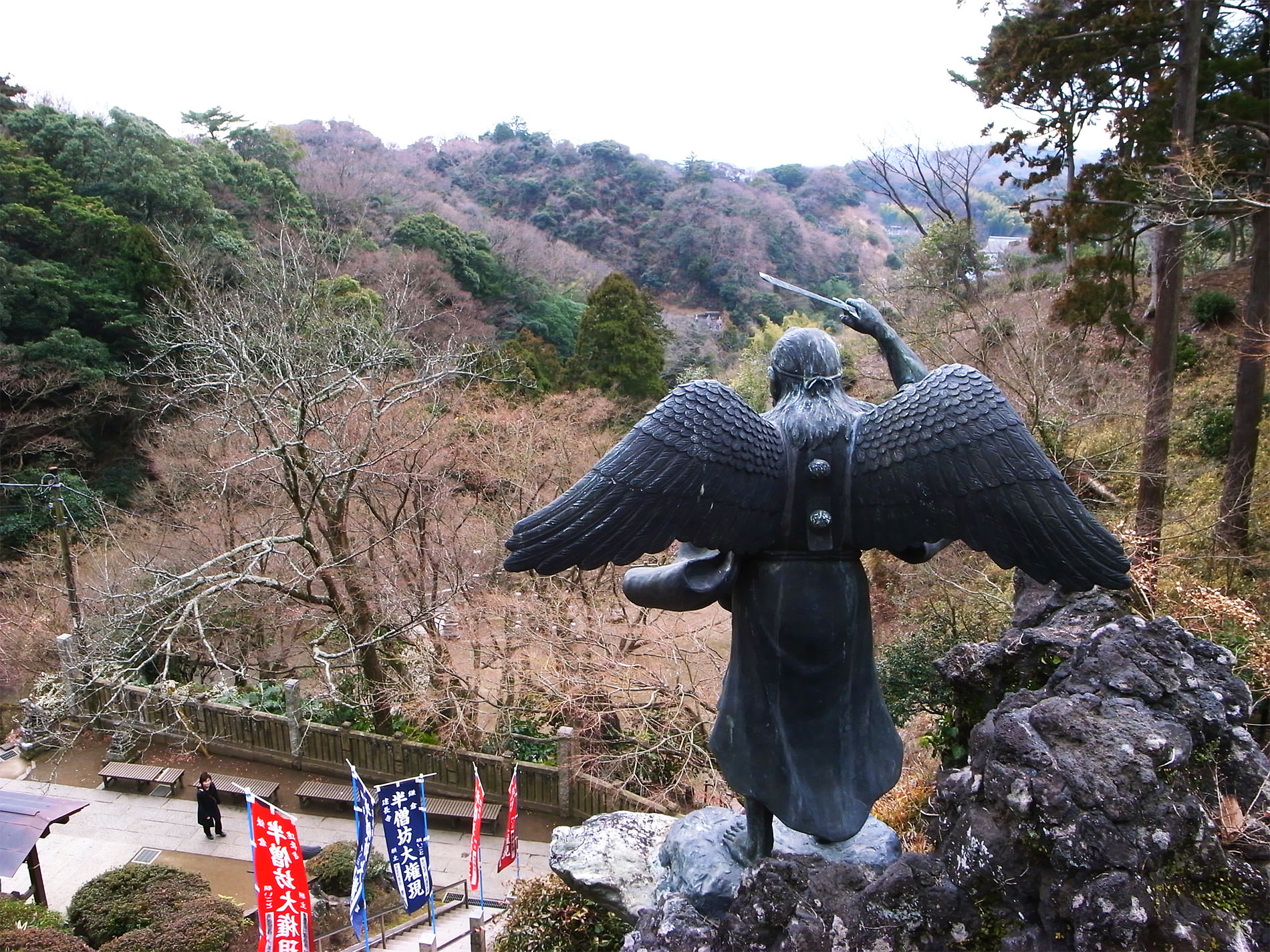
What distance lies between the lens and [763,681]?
347 cm

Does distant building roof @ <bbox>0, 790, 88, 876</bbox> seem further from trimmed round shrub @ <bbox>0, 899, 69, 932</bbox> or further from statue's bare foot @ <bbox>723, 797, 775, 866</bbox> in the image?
statue's bare foot @ <bbox>723, 797, 775, 866</bbox>

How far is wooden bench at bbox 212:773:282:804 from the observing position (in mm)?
12755

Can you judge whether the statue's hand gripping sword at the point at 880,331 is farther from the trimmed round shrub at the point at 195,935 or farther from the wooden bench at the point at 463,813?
the wooden bench at the point at 463,813

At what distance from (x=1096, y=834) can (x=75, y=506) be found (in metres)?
19.5

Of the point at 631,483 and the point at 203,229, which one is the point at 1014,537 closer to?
the point at 631,483

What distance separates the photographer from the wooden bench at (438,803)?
40.1ft

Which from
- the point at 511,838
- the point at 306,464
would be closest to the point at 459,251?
the point at 306,464

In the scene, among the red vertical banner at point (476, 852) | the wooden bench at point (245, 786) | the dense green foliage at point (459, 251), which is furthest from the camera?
the dense green foliage at point (459, 251)

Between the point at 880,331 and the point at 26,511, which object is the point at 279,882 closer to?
the point at 880,331

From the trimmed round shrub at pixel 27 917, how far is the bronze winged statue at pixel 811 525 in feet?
26.3

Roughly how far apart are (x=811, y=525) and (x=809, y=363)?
0.60 metres

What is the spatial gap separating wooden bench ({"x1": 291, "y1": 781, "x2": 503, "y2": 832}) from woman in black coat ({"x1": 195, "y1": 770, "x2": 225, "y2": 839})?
121cm

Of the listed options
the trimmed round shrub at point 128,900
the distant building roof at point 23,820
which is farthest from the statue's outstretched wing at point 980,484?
the distant building roof at point 23,820

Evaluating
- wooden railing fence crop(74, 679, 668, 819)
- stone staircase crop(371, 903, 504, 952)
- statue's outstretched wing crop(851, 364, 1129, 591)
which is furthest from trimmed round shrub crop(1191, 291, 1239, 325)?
statue's outstretched wing crop(851, 364, 1129, 591)
